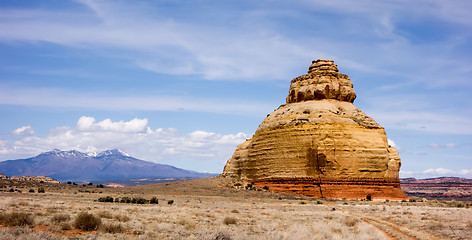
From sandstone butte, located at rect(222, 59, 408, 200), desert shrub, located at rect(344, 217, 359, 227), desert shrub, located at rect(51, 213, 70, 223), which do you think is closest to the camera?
desert shrub, located at rect(51, 213, 70, 223)

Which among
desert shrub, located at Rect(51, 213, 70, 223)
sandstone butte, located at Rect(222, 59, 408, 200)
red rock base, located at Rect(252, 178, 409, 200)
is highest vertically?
sandstone butte, located at Rect(222, 59, 408, 200)

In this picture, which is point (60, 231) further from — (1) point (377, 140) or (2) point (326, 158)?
(1) point (377, 140)

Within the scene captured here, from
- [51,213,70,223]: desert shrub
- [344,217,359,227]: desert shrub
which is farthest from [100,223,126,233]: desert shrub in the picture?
[344,217,359,227]: desert shrub

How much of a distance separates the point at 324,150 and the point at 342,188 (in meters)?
4.84

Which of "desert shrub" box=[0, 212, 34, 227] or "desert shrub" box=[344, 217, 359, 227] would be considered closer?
"desert shrub" box=[0, 212, 34, 227]

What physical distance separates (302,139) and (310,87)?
1040 centimetres

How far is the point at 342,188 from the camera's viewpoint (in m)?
48.5

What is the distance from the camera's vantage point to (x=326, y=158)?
4912 centimetres

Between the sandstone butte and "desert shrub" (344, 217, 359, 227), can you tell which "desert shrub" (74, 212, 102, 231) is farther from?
Result: the sandstone butte

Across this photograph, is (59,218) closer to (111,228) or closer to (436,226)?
(111,228)

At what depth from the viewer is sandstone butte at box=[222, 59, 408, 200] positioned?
161 feet

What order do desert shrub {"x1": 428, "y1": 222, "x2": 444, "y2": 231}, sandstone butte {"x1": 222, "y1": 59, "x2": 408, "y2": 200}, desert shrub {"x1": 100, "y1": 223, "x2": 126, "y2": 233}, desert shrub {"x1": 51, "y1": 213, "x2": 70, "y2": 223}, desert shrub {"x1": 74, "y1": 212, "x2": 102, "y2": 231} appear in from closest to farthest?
desert shrub {"x1": 100, "y1": 223, "x2": 126, "y2": 233}, desert shrub {"x1": 74, "y1": 212, "x2": 102, "y2": 231}, desert shrub {"x1": 51, "y1": 213, "x2": 70, "y2": 223}, desert shrub {"x1": 428, "y1": 222, "x2": 444, "y2": 231}, sandstone butte {"x1": 222, "y1": 59, "x2": 408, "y2": 200}

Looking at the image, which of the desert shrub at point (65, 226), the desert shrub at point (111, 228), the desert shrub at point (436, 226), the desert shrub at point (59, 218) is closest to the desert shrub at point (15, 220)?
the desert shrub at point (65, 226)

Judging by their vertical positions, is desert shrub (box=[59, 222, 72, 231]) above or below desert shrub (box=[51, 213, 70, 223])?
below
